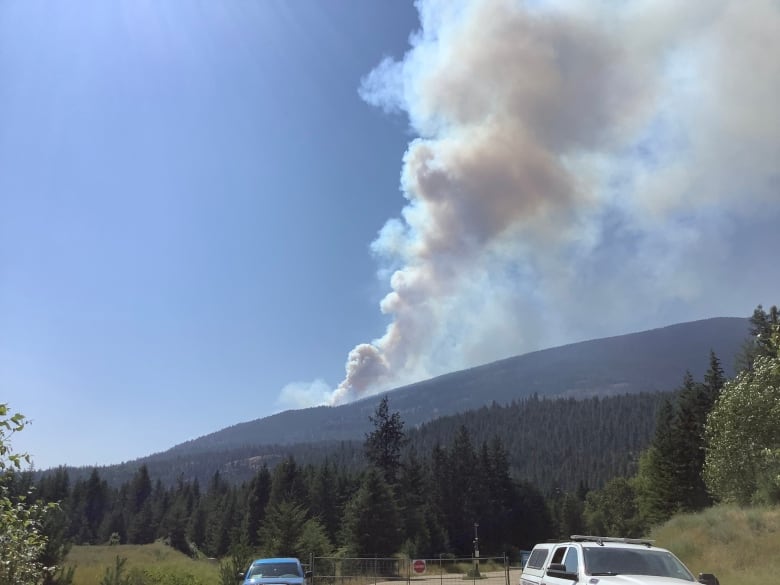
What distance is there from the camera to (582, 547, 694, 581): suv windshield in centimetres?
1036

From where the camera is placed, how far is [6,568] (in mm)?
6980

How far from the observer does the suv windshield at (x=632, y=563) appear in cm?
1036

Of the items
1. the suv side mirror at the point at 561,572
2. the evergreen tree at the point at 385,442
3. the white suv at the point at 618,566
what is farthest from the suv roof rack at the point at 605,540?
the evergreen tree at the point at 385,442

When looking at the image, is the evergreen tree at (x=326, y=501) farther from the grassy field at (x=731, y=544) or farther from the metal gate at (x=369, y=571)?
the grassy field at (x=731, y=544)

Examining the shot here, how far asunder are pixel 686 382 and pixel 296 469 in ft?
202

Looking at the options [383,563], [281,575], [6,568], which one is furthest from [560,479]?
[6,568]

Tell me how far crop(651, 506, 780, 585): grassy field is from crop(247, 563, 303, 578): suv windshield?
16555 millimetres

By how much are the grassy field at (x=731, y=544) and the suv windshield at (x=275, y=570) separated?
16.6m

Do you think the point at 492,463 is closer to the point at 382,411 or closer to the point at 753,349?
the point at 382,411

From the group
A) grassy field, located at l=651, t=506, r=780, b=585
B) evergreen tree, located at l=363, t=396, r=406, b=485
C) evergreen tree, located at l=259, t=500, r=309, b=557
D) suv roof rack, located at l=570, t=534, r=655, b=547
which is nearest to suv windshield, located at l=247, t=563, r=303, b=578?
suv roof rack, located at l=570, t=534, r=655, b=547

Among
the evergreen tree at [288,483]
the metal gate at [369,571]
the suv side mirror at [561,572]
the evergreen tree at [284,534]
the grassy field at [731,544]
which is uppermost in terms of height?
the evergreen tree at [288,483]

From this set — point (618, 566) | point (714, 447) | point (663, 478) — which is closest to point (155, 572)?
point (618, 566)

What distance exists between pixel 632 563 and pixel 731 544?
23.4 m

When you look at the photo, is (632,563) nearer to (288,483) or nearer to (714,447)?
(714,447)
